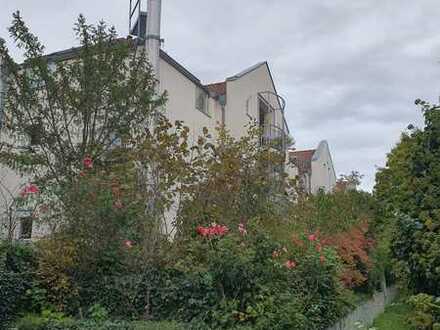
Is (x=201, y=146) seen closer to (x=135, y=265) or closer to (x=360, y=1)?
(x=135, y=265)

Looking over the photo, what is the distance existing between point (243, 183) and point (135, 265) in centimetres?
304

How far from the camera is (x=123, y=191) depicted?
32.2 feet

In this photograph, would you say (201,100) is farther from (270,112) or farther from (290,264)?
→ (290,264)

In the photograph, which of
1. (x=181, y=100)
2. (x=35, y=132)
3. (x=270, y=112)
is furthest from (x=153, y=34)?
(x=270, y=112)

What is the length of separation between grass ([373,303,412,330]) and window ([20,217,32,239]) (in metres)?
8.69

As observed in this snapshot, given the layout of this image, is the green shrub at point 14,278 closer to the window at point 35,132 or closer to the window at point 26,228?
the window at point 26,228

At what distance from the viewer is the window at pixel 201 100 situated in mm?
19672

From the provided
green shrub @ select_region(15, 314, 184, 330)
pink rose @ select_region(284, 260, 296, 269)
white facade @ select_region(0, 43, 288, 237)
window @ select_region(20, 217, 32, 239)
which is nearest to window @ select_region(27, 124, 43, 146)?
window @ select_region(20, 217, 32, 239)

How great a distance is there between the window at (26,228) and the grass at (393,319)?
28.5 feet

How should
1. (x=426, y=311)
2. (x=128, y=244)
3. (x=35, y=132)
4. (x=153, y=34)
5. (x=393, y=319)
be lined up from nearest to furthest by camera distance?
1. (x=426, y=311)
2. (x=128, y=244)
3. (x=35, y=132)
4. (x=153, y=34)
5. (x=393, y=319)

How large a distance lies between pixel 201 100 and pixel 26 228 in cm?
924

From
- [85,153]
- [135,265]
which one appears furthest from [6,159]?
[135,265]

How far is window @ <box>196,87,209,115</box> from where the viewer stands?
19.7m

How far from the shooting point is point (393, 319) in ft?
49.1
